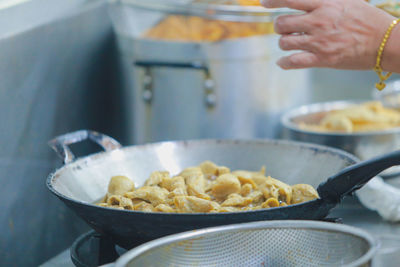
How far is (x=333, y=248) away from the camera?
74cm

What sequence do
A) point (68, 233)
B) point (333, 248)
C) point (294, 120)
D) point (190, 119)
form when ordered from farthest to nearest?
point (294, 120) < point (190, 119) < point (68, 233) < point (333, 248)

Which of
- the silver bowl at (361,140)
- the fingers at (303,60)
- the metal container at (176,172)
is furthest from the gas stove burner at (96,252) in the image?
the silver bowl at (361,140)

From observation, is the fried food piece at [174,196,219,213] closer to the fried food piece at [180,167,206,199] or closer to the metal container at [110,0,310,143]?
the fried food piece at [180,167,206,199]

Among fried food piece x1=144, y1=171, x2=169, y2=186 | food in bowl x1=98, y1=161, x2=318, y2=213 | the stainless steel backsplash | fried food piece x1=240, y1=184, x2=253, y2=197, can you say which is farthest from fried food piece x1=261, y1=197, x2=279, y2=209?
the stainless steel backsplash

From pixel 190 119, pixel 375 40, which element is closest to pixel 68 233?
pixel 190 119

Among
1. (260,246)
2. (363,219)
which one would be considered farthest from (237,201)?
(363,219)

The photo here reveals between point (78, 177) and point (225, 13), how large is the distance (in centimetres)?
76

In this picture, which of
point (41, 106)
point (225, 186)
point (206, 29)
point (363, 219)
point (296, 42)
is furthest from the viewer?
point (206, 29)

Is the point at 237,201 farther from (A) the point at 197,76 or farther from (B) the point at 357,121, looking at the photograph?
(B) the point at 357,121

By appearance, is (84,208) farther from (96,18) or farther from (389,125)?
(389,125)

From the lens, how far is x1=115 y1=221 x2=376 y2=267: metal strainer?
724 mm

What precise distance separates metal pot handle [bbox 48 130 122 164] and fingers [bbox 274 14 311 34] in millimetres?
416

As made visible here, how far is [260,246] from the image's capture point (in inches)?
30.5

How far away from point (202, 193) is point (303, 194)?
0.18 metres
